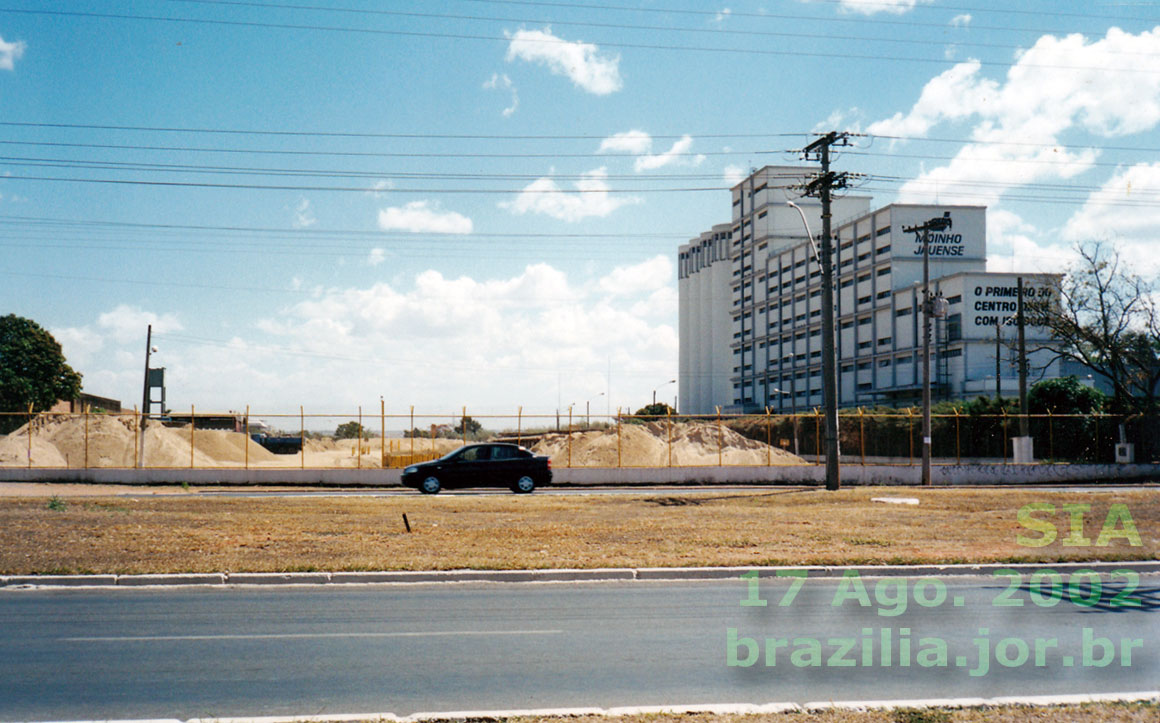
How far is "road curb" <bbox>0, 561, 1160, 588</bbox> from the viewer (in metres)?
11.5

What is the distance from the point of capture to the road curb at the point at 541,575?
37.9ft

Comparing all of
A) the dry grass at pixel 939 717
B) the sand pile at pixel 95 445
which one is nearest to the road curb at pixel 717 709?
the dry grass at pixel 939 717

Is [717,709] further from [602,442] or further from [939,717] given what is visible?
[602,442]

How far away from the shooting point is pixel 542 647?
7.75 m

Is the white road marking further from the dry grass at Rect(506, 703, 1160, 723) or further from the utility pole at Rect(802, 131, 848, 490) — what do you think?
the utility pole at Rect(802, 131, 848, 490)

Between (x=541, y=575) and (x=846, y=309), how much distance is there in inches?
3390

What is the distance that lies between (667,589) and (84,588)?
740 cm

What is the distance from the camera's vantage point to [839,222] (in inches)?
3974

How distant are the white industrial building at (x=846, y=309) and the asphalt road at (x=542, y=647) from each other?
47.4 meters

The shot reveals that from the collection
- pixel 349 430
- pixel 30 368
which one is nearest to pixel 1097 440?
pixel 349 430

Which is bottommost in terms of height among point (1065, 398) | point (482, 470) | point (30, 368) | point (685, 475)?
point (685, 475)

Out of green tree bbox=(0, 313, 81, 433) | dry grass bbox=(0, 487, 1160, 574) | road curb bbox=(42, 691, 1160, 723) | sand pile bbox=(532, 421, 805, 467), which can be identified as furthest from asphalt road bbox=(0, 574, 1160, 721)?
green tree bbox=(0, 313, 81, 433)

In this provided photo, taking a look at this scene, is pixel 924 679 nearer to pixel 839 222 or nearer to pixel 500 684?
pixel 500 684

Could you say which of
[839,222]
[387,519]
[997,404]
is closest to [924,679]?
[387,519]
